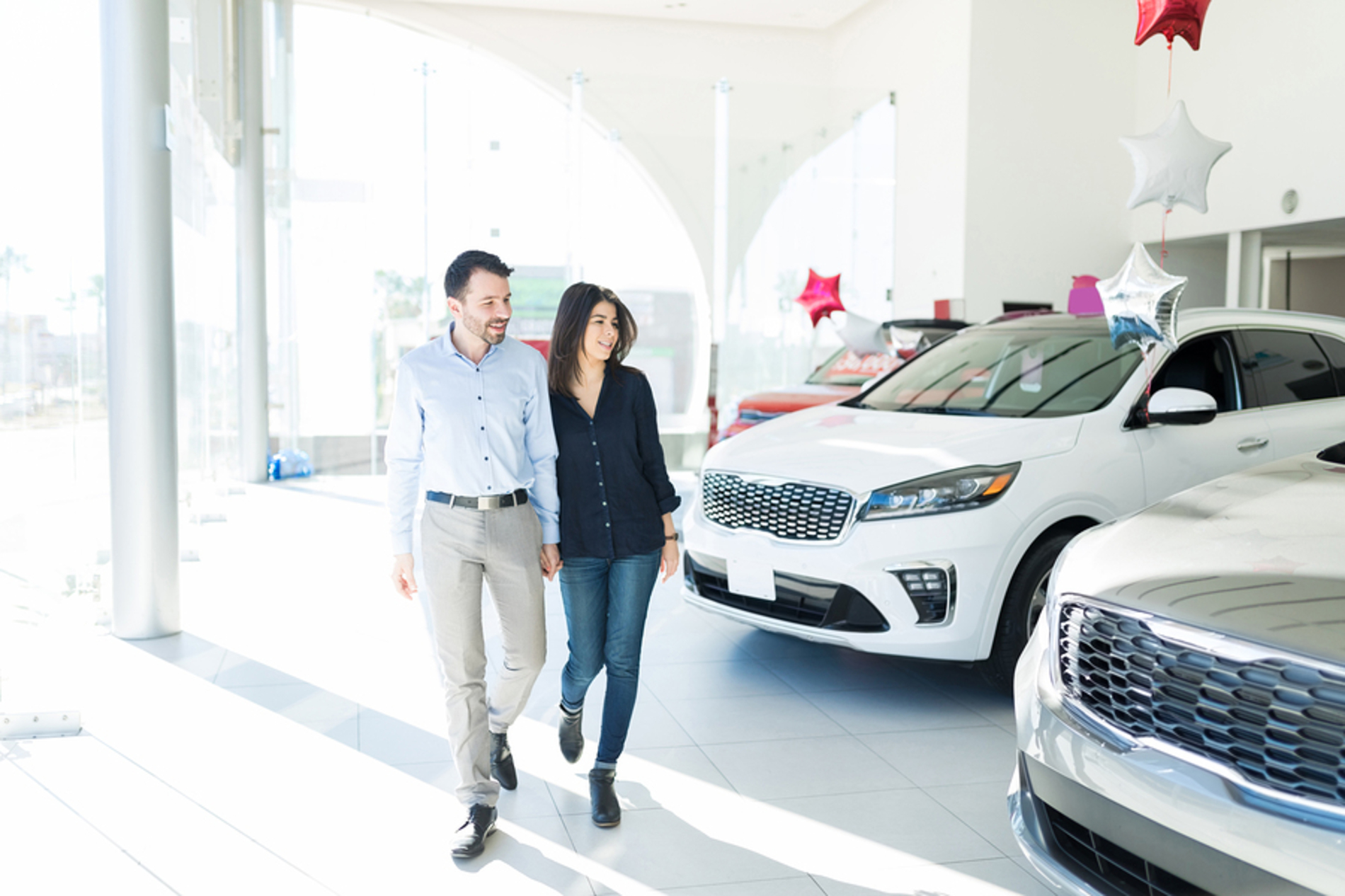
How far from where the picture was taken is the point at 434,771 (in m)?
3.48

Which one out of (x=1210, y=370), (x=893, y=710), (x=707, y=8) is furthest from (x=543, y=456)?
(x=707, y=8)

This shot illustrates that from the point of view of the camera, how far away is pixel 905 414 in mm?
4598

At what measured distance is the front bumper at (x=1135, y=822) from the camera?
5.67ft

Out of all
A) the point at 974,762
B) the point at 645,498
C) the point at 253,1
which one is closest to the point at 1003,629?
the point at 974,762

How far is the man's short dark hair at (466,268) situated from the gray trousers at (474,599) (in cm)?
57

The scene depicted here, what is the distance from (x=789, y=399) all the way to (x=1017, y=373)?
3.54 meters

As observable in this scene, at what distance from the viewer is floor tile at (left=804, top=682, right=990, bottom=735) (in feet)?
13.0

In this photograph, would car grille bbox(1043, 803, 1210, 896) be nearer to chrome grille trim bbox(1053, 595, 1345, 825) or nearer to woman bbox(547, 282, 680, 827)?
chrome grille trim bbox(1053, 595, 1345, 825)

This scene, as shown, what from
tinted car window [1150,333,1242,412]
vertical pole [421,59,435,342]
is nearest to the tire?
tinted car window [1150,333,1242,412]

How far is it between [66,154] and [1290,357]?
5099 mm

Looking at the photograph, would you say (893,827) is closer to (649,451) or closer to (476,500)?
(649,451)

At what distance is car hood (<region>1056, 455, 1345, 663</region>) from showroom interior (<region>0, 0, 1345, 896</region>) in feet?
0.18

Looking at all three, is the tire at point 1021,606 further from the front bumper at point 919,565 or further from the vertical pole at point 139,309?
the vertical pole at point 139,309

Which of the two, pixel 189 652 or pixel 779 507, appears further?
pixel 189 652
